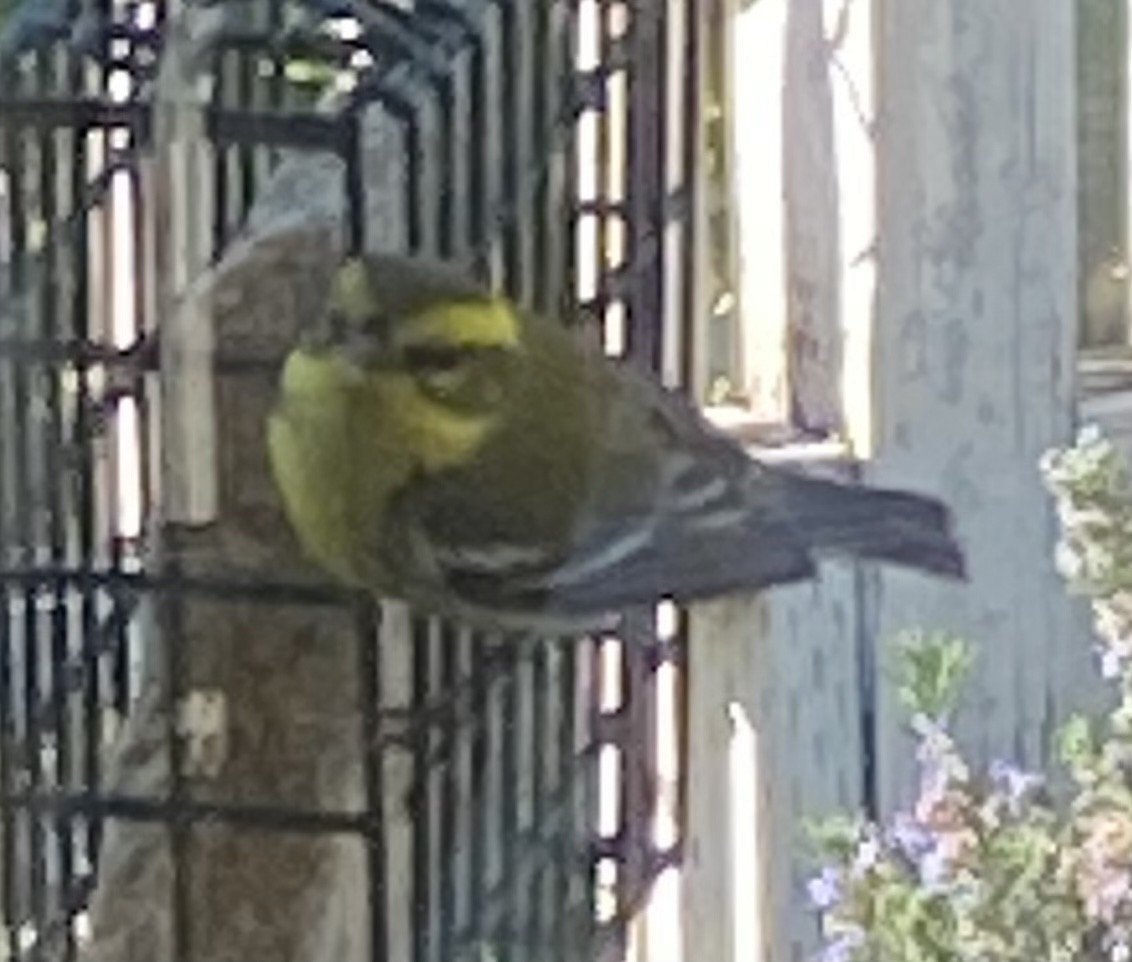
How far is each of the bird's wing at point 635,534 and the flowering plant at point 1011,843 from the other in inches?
27.9

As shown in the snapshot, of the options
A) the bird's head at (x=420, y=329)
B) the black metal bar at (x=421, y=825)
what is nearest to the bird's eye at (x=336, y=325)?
the bird's head at (x=420, y=329)

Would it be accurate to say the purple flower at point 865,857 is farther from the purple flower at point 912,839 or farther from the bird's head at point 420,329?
the bird's head at point 420,329

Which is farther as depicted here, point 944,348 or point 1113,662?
point 944,348

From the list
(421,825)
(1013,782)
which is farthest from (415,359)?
(1013,782)

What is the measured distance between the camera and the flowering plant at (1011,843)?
2068mm

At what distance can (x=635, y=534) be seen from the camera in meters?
1.30

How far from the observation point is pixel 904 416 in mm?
2254

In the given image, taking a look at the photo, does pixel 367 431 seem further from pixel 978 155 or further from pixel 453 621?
pixel 978 155

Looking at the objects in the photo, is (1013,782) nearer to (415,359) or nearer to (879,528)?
(879,528)

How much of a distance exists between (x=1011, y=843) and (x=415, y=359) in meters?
0.91

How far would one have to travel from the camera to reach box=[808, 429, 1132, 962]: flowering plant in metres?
2.07

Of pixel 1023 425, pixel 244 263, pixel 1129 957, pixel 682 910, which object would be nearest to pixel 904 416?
pixel 1023 425

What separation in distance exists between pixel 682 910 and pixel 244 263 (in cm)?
54

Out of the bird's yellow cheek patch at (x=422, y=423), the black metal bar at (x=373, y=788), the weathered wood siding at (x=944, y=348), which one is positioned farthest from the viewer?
the weathered wood siding at (x=944, y=348)
